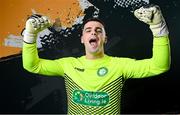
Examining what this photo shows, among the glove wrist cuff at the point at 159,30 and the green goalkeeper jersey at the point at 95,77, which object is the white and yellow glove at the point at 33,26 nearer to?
the green goalkeeper jersey at the point at 95,77

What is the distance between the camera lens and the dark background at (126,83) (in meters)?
2.21

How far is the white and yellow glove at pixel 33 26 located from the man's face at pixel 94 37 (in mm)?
181

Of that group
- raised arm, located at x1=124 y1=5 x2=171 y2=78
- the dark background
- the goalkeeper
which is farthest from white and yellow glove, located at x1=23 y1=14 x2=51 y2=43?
the dark background

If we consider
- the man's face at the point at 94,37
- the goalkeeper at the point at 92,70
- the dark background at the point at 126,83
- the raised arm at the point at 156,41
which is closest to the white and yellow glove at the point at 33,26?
the goalkeeper at the point at 92,70

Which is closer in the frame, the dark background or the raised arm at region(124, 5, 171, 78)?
the raised arm at region(124, 5, 171, 78)

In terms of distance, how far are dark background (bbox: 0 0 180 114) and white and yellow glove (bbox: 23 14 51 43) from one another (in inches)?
19.7

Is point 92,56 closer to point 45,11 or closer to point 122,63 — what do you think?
point 122,63

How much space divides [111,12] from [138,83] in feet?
1.38

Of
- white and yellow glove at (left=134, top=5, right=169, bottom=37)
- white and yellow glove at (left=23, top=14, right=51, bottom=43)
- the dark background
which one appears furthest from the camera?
the dark background

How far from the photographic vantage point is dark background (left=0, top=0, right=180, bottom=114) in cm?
221

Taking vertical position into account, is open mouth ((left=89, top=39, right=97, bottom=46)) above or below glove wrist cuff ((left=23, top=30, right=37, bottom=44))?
below

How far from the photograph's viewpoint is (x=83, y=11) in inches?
86.5

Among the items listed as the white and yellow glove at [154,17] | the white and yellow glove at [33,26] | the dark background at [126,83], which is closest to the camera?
the white and yellow glove at [154,17]

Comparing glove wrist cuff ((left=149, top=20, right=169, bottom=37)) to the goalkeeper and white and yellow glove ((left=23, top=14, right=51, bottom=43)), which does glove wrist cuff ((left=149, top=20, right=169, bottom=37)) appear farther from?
white and yellow glove ((left=23, top=14, right=51, bottom=43))
